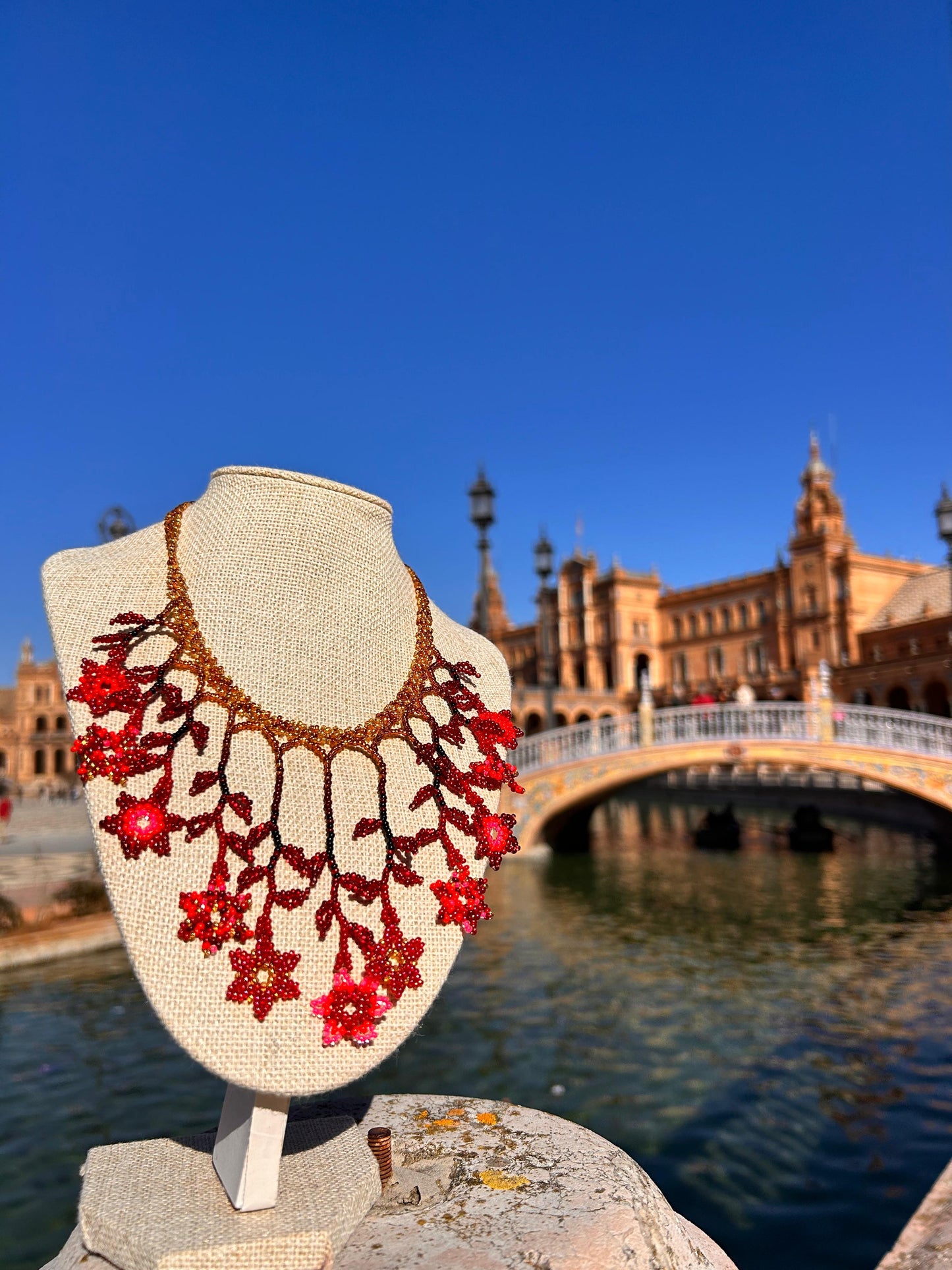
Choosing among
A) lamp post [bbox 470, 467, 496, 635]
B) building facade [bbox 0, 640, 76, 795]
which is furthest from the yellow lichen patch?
building facade [bbox 0, 640, 76, 795]

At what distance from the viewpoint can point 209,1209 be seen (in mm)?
2160

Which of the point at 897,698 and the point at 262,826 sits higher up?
the point at 897,698

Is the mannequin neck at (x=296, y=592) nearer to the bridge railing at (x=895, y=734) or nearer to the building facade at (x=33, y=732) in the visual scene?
the bridge railing at (x=895, y=734)

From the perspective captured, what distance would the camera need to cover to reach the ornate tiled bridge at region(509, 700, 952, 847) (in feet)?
48.9

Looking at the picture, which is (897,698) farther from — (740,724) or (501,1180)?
(501,1180)

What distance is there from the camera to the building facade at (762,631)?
38562 millimetres

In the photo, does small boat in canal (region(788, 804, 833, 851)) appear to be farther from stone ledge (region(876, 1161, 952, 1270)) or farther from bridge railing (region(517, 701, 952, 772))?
stone ledge (region(876, 1161, 952, 1270))

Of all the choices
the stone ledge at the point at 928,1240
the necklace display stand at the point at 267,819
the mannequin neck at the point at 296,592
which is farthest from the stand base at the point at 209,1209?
the stone ledge at the point at 928,1240

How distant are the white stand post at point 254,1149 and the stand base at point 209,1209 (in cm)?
3

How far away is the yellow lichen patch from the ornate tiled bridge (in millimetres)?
13608

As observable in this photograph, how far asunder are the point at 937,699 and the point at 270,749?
3942cm

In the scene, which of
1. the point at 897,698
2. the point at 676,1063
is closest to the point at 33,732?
the point at 897,698

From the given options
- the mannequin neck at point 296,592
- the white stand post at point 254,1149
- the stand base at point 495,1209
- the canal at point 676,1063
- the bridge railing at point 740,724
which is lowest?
the canal at point 676,1063

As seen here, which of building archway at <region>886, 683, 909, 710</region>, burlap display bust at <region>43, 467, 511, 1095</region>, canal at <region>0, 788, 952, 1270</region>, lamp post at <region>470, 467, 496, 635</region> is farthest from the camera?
building archway at <region>886, 683, 909, 710</region>
